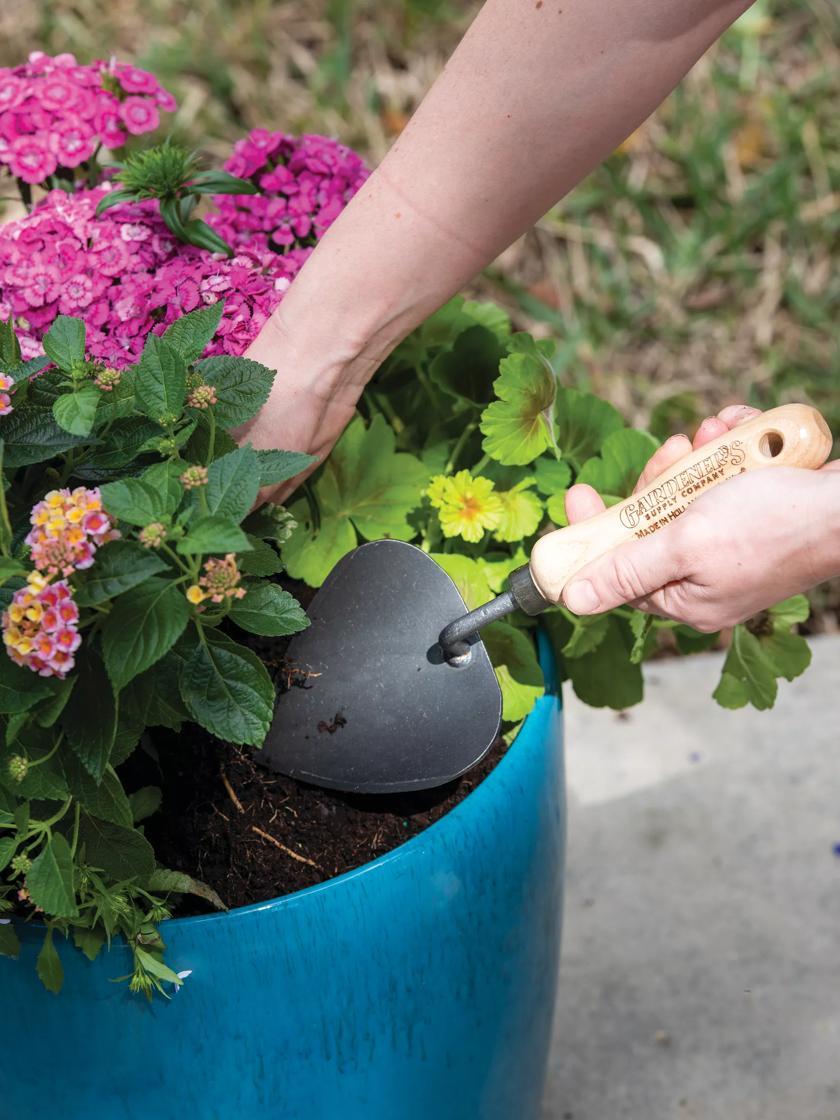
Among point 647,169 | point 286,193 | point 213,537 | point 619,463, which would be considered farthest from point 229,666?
point 647,169

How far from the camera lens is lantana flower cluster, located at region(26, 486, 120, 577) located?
0.75 m

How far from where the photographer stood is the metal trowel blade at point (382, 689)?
42.0 inches

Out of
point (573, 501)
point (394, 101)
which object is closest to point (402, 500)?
point (573, 501)

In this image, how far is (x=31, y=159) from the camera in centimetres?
120

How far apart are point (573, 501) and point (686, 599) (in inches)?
6.1

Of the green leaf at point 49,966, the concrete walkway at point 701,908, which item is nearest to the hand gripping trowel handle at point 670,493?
the green leaf at point 49,966

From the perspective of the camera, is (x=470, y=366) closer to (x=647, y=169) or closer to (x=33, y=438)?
(x=33, y=438)

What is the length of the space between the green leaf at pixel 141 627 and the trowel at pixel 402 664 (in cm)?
31

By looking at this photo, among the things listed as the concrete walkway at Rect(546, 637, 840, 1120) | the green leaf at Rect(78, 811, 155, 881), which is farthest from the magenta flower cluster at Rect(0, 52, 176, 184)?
the concrete walkway at Rect(546, 637, 840, 1120)

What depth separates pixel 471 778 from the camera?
3.58 feet

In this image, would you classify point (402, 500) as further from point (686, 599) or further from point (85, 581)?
point (85, 581)

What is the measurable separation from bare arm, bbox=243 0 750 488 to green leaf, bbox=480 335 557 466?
85mm

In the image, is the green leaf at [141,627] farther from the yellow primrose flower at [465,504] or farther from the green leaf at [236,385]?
the yellow primrose flower at [465,504]

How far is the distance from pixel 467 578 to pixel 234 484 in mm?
389
